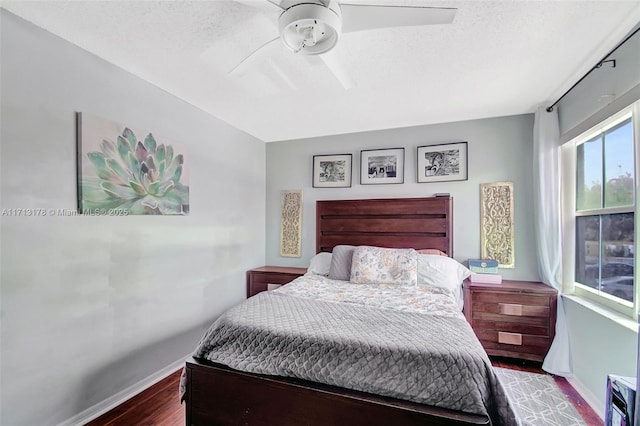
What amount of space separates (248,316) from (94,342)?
3.57 ft

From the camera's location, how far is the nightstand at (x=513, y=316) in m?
2.53

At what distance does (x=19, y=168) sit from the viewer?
Result: 157cm

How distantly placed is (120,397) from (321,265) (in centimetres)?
202

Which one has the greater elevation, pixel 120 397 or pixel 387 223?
pixel 387 223

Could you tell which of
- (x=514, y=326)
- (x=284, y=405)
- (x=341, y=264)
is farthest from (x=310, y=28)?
(x=514, y=326)

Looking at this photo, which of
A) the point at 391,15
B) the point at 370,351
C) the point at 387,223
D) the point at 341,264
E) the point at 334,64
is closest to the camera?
the point at 391,15

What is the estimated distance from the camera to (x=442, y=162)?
3232 millimetres

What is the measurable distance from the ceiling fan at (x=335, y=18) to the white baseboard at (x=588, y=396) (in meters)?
2.62

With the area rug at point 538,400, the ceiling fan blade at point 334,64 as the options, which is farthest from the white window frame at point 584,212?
the ceiling fan blade at point 334,64

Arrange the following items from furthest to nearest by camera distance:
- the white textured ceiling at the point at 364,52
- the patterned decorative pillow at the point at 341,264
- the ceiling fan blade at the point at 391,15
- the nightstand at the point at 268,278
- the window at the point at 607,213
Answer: the nightstand at the point at 268,278 → the patterned decorative pillow at the point at 341,264 → the window at the point at 607,213 → the white textured ceiling at the point at 364,52 → the ceiling fan blade at the point at 391,15

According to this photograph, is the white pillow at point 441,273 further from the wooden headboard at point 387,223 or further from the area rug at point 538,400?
the area rug at point 538,400

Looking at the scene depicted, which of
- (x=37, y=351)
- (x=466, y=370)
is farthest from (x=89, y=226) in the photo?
(x=466, y=370)

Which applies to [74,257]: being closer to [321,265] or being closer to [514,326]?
[321,265]

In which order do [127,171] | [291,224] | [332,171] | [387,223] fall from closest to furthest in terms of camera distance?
[127,171]
[387,223]
[332,171]
[291,224]
